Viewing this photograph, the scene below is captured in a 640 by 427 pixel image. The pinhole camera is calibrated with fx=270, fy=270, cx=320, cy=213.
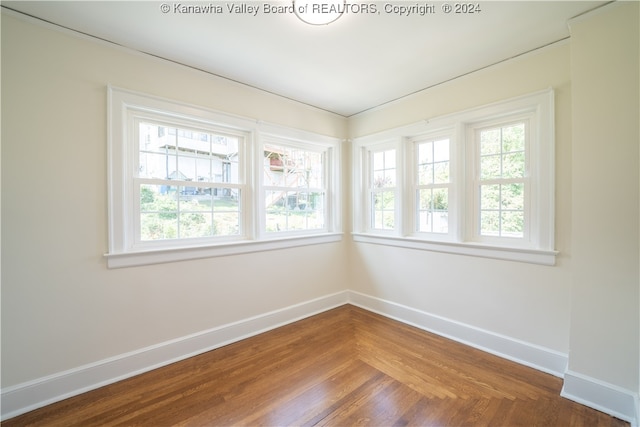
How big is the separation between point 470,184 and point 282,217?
2037 millimetres

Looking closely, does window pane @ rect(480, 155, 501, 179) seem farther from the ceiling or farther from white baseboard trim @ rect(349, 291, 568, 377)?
white baseboard trim @ rect(349, 291, 568, 377)

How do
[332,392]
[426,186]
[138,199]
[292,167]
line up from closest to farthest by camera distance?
[332,392] → [138,199] → [426,186] → [292,167]

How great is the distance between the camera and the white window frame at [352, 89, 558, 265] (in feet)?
7.08

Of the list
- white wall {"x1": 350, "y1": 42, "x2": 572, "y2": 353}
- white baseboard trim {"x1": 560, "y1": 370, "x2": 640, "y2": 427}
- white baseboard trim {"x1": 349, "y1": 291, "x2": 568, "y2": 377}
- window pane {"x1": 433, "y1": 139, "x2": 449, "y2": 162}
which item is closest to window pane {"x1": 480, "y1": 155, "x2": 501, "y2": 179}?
window pane {"x1": 433, "y1": 139, "x2": 449, "y2": 162}

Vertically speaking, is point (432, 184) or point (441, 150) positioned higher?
point (441, 150)

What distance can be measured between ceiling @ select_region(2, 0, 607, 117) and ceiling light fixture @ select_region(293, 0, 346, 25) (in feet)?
0.17

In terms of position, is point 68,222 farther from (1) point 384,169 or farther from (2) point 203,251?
(1) point 384,169

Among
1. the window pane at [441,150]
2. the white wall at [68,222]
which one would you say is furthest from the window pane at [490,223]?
the white wall at [68,222]

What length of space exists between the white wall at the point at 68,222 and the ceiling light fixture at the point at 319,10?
124 centimetres

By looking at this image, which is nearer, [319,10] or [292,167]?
[319,10]

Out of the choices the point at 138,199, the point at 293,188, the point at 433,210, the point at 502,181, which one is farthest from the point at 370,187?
the point at 138,199

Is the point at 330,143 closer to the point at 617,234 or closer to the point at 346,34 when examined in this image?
the point at 346,34

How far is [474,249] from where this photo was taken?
101 inches

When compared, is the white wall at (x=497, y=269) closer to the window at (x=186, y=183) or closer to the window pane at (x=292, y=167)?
the window pane at (x=292, y=167)
